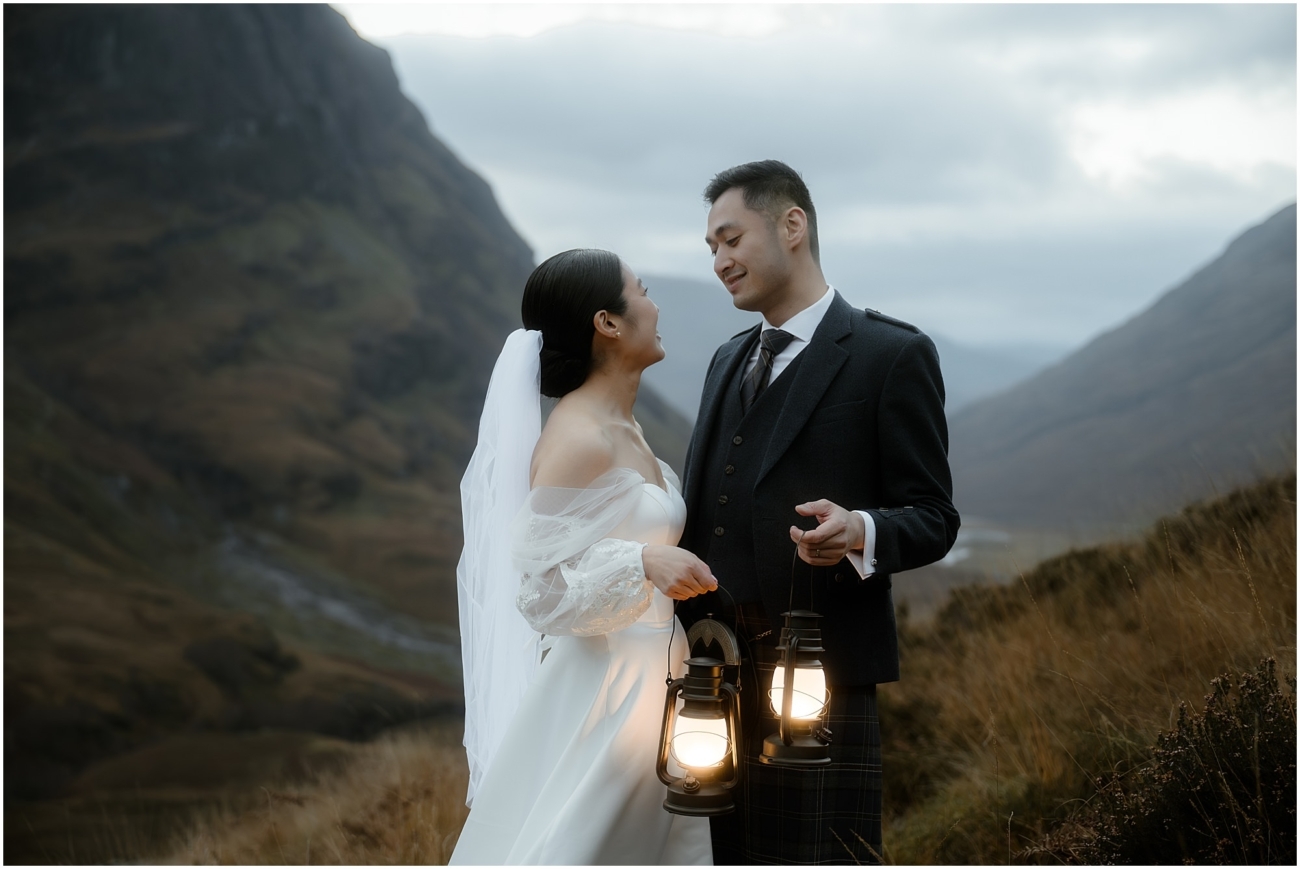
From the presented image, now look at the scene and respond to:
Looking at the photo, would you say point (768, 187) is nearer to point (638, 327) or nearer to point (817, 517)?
point (638, 327)

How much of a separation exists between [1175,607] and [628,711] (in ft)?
11.8

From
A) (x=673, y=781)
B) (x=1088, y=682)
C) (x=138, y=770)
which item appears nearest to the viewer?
(x=673, y=781)

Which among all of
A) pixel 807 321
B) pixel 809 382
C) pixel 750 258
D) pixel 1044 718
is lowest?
pixel 1044 718

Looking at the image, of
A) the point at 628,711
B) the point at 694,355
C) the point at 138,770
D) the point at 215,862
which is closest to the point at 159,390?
the point at 138,770

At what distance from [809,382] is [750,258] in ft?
1.34

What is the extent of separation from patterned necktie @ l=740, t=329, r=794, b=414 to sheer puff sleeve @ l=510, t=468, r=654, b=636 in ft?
→ 1.33

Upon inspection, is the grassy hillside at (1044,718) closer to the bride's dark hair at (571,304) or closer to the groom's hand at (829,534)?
the groom's hand at (829,534)

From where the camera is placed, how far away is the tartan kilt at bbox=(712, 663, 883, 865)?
8.80 feet

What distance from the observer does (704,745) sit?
2.34 metres

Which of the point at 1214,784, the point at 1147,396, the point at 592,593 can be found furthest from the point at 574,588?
the point at 1147,396

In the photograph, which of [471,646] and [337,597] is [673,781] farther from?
[337,597]

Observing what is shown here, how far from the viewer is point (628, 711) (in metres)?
2.76

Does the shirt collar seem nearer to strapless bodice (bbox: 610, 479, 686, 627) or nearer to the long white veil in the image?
strapless bodice (bbox: 610, 479, 686, 627)

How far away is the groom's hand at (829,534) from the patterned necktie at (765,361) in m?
0.59
